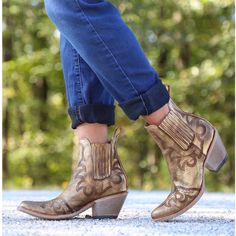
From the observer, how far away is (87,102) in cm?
162

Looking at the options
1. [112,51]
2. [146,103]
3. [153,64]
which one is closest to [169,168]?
[146,103]

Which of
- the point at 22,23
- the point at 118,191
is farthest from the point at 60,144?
the point at 118,191

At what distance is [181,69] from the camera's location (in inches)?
287

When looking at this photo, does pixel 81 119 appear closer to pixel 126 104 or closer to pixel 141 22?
pixel 126 104

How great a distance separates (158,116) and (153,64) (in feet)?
18.3

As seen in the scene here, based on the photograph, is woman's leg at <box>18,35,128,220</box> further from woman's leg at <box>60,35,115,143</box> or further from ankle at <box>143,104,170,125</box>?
ankle at <box>143,104,170,125</box>

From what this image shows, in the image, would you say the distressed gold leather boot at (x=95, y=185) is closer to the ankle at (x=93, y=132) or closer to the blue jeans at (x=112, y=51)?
the ankle at (x=93, y=132)

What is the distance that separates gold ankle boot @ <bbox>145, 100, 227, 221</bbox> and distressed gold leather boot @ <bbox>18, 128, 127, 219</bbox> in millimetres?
147

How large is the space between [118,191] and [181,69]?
226 inches

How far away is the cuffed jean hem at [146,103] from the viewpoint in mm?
1459

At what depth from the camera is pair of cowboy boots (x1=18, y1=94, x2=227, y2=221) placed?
59.6 inches

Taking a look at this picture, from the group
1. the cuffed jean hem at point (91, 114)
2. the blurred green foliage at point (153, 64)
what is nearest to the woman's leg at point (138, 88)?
the cuffed jean hem at point (91, 114)

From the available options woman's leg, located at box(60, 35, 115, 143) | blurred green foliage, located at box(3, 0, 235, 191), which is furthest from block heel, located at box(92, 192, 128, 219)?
blurred green foliage, located at box(3, 0, 235, 191)

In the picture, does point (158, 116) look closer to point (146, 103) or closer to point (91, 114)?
point (146, 103)
